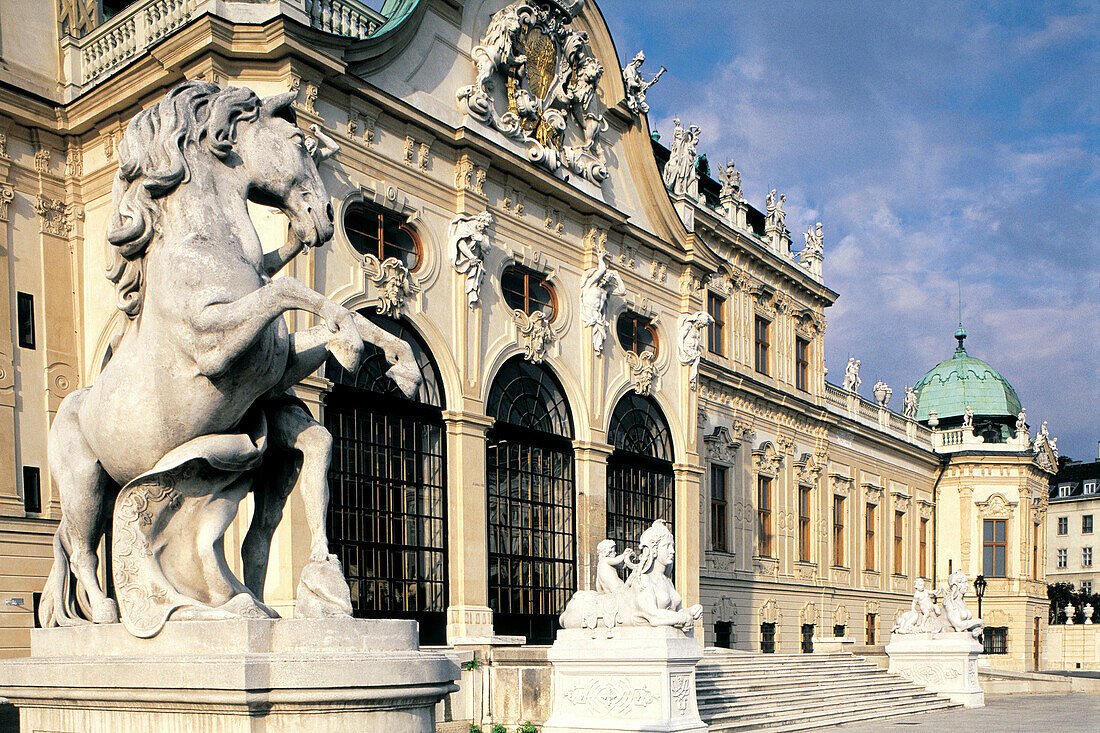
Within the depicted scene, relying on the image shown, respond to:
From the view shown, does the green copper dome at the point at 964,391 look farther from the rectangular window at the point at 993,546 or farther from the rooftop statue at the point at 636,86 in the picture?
the rooftop statue at the point at 636,86

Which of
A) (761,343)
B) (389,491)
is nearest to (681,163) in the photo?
(761,343)

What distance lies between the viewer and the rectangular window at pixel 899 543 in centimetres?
4752

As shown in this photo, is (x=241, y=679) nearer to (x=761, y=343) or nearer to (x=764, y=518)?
(x=764, y=518)

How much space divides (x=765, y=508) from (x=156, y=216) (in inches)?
1328

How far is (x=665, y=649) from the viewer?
14.6 m

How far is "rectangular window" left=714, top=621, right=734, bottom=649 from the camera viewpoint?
33.7m

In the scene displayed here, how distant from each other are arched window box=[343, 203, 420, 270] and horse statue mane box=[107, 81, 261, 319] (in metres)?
14.1

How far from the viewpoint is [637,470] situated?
2606 centimetres

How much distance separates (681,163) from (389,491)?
14.3 meters

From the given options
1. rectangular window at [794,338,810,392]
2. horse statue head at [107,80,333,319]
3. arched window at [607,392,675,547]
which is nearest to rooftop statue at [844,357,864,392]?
rectangular window at [794,338,810,392]

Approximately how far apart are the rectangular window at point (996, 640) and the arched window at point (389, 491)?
39.6m

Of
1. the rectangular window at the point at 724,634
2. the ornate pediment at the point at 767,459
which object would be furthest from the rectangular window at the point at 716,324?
the rectangular window at the point at 724,634

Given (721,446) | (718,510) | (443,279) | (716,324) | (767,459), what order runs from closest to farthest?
1. (443,279)
2. (718,510)
3. (721,446)
4. (716,324)
5. (767,459)

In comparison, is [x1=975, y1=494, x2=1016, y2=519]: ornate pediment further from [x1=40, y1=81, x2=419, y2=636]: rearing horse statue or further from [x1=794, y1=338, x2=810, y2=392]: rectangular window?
[x1=40, y1=81, x2=419, y2=636]: rearing horse statue
